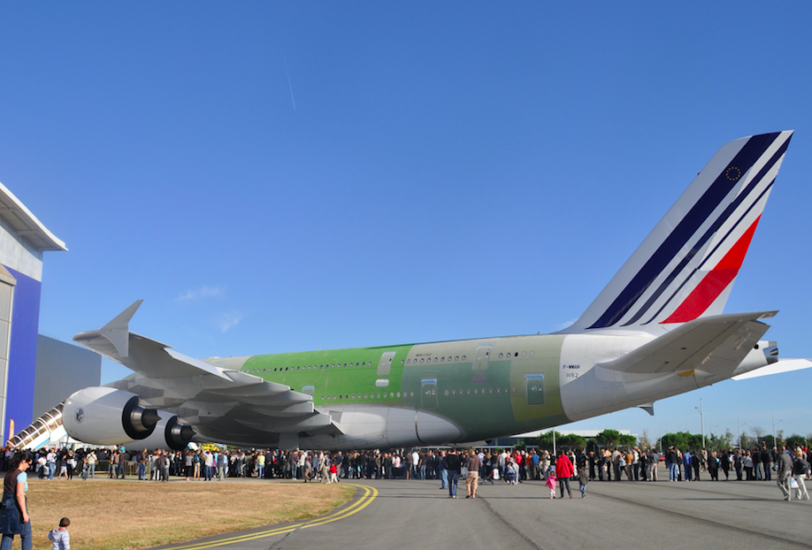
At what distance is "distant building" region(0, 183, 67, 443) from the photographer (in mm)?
41531

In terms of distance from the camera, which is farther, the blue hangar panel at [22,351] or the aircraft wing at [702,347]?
the blue hangar panel at [22,351]

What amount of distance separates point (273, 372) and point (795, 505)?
2008 centimetres

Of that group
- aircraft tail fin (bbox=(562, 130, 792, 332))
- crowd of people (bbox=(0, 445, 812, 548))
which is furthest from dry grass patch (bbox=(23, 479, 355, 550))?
aircraft tail fin (bbox=(562, 130, 792, 332))

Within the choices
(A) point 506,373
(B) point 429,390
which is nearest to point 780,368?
(A) point 506,373

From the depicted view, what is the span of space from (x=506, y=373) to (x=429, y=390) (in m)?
3.00

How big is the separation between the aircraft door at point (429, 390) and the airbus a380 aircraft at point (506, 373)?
0.04m

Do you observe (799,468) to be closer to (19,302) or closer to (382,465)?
(382,465)

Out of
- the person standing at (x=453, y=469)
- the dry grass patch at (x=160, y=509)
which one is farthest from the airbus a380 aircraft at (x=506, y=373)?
the person standing at (x=453, y=469)

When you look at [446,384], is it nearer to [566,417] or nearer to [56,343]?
[566,417]

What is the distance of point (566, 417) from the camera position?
23.2 meters

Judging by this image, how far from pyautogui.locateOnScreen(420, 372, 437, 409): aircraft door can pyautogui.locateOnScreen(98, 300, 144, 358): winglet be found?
10.4 metres

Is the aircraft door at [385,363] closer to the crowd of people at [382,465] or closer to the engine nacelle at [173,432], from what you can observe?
the crowd of people at [382,465]

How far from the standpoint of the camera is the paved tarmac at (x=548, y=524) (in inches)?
342

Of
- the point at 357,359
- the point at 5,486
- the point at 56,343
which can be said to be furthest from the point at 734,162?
the point at 56,343
